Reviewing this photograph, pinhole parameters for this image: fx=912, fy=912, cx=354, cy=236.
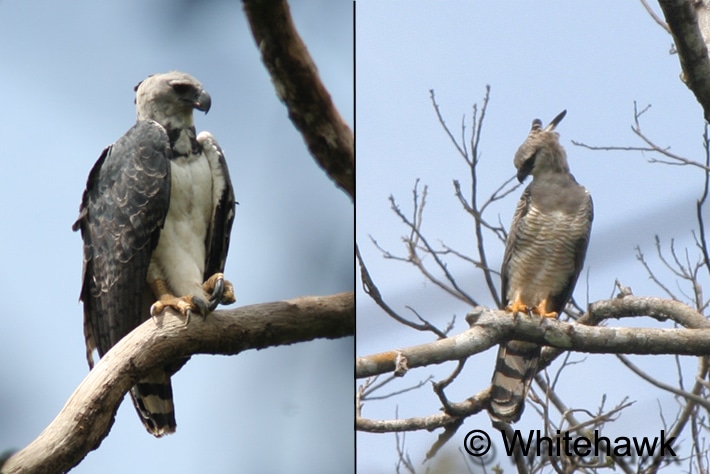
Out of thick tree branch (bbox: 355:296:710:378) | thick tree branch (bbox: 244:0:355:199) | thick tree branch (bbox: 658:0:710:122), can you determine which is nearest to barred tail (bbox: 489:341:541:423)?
thick tree branch (bbox: 355:296:710:378)

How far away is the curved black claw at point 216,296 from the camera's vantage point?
5.20ft

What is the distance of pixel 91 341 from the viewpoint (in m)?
Answer: 1.62

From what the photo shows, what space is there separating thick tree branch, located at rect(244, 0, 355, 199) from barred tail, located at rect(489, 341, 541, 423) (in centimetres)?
186

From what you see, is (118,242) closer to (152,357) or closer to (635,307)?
(152,357)

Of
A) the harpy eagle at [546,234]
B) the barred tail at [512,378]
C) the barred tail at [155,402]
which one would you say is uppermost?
the harpy eagle at [546,234]

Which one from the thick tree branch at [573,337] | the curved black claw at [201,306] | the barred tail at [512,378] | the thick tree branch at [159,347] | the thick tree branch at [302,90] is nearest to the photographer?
the thick tree branch at [302,90]

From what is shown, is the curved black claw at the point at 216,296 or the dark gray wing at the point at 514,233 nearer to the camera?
the curved black claw at the point at 216,296

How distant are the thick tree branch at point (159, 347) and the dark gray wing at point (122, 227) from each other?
0.13 metres

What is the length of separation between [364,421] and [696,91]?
1.26 metres

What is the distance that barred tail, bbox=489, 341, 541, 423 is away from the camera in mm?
2779

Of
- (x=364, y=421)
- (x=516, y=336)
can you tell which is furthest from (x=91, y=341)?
(x=516, y=336)

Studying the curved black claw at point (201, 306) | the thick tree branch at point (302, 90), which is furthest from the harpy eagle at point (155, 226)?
the thick tree branch at point (302, 90)

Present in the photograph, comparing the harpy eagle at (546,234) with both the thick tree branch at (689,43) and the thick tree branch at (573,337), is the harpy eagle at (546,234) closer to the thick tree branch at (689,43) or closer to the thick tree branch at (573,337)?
the thick tree branch at (573,337)

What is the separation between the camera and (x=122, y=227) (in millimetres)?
1834
